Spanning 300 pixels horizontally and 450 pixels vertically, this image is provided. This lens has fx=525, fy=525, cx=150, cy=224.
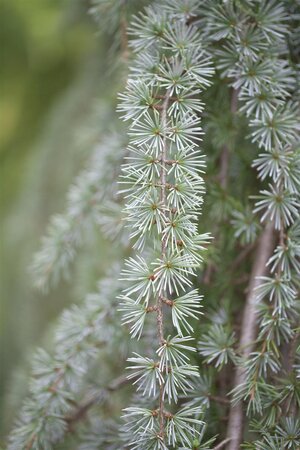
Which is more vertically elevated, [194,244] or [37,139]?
[37,139]

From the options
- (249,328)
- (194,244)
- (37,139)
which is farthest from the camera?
(37,139)

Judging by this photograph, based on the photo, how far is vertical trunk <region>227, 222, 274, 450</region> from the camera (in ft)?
2.35

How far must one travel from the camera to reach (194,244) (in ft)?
2.12

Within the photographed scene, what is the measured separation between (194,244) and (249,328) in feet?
0.69

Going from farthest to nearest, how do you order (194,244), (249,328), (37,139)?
(37,139), (249,328), (194,244)

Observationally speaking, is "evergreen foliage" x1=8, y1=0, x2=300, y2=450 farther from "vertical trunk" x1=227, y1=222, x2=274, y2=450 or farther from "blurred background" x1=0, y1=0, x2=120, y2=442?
→ "blurred background" x1=0, y1=0, x2=120, y2=442

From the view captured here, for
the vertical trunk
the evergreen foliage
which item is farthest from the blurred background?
the vertical trunk

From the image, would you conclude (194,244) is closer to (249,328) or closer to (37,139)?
(249,328)

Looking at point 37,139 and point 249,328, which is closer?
point 249,328

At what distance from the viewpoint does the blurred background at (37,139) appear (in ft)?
4.28

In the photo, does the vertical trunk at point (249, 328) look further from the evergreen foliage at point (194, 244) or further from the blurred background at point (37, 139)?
the blurred background at point (37, 139)

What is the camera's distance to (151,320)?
0.91 m

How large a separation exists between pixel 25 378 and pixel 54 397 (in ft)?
1.32

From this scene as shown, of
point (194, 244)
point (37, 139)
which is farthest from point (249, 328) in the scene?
point (37, 139)
